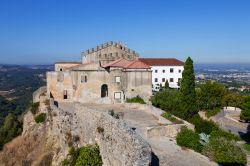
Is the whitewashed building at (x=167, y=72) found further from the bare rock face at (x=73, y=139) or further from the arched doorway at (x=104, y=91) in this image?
the bare rock face at (x=73, y=139)

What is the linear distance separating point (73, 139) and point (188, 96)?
12722mm

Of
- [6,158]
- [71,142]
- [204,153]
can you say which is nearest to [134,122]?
[71,142]

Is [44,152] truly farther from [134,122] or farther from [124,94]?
[124,94]

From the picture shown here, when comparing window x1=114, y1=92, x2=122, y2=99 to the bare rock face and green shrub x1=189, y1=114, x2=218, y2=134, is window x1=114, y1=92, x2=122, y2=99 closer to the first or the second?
the bare rock face

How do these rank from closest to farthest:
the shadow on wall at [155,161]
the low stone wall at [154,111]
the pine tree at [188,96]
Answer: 1. the shadow on wall at [155,161]
2. the low stone wall at [154,111]
3. the pine tree at [188,96]

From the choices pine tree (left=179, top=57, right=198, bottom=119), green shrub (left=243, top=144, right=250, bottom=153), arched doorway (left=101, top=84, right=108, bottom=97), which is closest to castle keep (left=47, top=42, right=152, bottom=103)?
arched doorway (left=101, top=84, right=108, bottom=97)

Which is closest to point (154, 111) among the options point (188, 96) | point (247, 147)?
point (188, 96)

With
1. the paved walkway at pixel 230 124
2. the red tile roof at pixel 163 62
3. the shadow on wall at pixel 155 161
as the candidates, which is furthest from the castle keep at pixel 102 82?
the red tile roof at pixel 163 62

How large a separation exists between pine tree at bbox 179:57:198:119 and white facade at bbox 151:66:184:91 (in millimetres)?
33323

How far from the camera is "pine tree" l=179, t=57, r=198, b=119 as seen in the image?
3281 cm

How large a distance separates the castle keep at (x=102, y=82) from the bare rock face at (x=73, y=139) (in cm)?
329

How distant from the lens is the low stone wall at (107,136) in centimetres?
1412

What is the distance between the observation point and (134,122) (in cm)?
2827

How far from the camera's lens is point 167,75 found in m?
68.8
